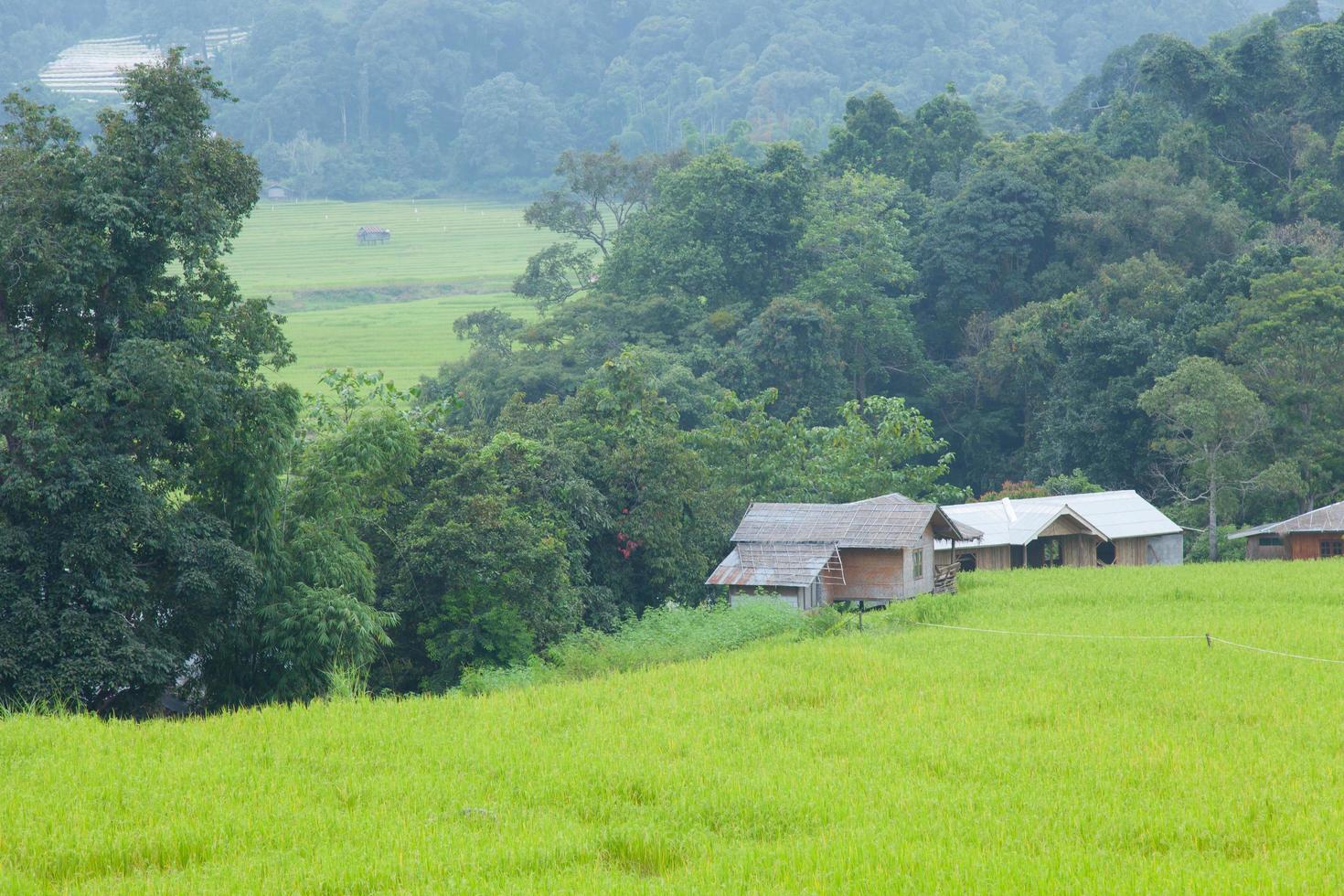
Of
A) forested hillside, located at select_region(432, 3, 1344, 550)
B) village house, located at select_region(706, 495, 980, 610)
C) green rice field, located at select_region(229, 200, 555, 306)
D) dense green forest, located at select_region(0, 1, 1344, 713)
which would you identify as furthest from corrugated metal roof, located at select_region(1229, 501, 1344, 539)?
green rice field, located at select_region(229, 200, 555, 306)

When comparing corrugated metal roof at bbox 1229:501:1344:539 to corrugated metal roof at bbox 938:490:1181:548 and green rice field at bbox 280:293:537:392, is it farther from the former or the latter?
green rice field at bbox 280:293:537:392

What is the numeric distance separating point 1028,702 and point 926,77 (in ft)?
353

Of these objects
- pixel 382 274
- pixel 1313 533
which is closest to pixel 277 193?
pixel 382 274

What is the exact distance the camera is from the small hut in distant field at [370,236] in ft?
289

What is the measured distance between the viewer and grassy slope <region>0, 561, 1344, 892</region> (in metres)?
10.4

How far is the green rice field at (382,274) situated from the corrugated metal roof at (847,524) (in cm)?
3170

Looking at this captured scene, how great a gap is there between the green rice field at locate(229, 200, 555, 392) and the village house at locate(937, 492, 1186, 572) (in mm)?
30590

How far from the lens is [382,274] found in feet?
270

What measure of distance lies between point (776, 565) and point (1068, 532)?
1013cm

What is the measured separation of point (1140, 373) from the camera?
41531 mm

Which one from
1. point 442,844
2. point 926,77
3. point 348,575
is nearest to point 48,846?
point 442,844

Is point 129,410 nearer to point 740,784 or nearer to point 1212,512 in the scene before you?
point 740,784

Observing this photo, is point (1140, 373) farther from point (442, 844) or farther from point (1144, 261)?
point (442, 844)

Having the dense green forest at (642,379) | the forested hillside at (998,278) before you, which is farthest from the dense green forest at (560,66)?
the dense green forest at (642,379)
